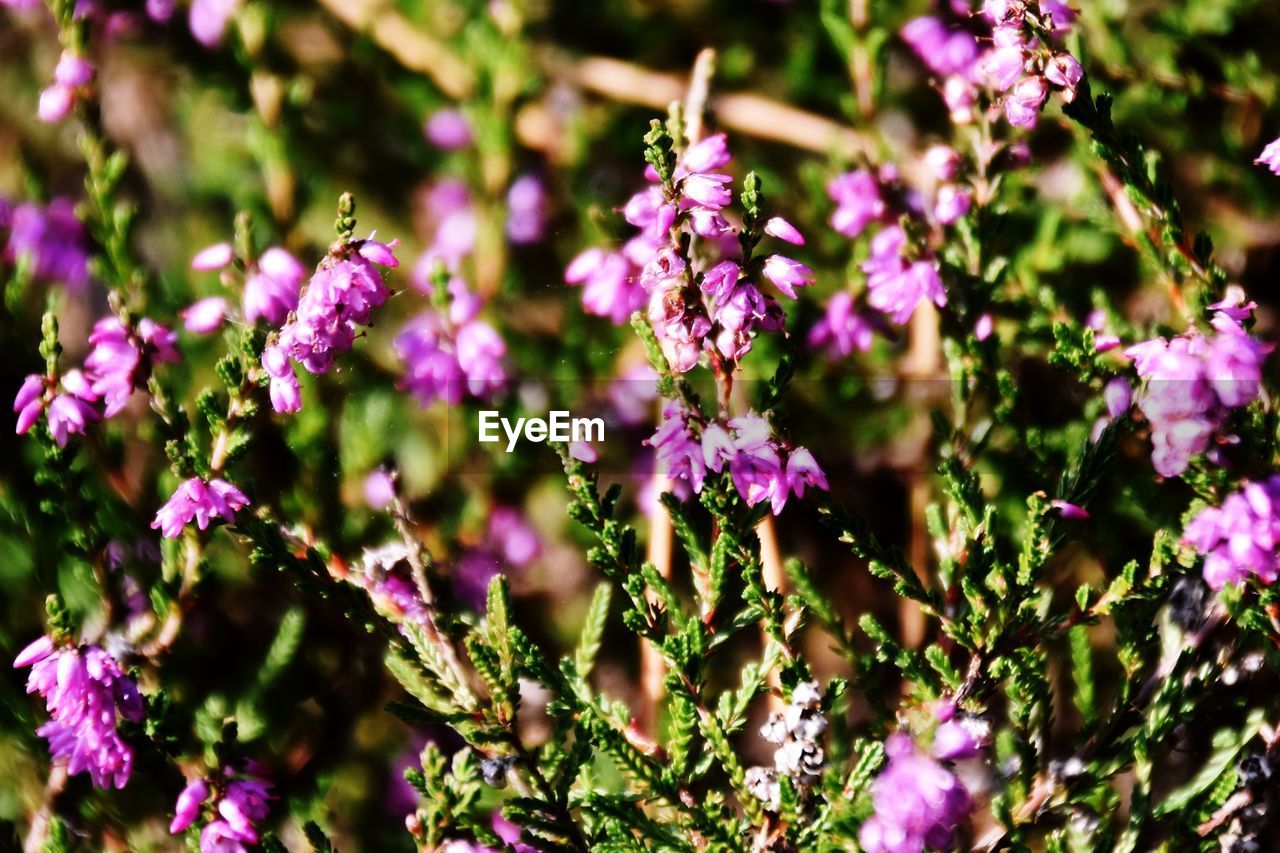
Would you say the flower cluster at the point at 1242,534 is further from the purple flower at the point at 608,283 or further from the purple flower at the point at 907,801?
the purple flower at the point at 608,283

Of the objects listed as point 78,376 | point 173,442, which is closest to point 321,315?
point 173,442

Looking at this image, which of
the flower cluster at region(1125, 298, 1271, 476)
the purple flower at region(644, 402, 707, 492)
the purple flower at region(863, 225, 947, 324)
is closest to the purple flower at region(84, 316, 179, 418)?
the purple flower at region(644, 402, 707, 492)

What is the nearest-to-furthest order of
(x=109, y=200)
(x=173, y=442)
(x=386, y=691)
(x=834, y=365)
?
(x=173, y=442)
(x=109, y=200)
(x=386, y=691)
(x=834, y=365)

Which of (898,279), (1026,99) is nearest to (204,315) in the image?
(898,279)

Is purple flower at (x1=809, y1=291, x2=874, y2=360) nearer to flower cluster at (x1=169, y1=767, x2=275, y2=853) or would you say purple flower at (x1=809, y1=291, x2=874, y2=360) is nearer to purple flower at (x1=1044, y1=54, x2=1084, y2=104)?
purple flower at (x1=1044, y1=54, x2=1084, y2=104)

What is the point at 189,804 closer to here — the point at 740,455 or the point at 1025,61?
the point at 740,455

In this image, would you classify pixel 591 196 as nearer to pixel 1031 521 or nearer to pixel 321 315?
pixel 321 315
